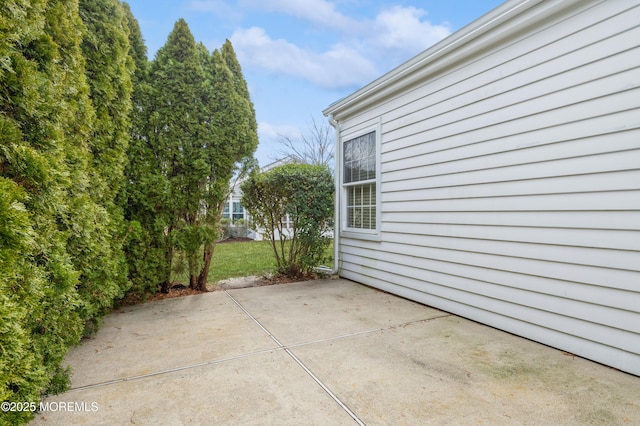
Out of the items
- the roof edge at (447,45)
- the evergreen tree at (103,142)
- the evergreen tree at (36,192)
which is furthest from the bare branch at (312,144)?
the evergreen tree at (36,192)

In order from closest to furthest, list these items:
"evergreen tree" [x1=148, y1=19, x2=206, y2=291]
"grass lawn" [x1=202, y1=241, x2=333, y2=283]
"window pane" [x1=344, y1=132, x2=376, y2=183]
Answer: "evergreen tree" [x1=148, y1=19, x2=206, y2=291]
"window pane" [x1=344, y1=132, x2=376, y2=183]
"grass lawn" [x1=202, y1=241, x2=333, y2=283]

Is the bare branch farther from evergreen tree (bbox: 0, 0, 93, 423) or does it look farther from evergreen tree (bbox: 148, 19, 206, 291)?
evergreen tree (bbox: 0, 0, 93, 423)

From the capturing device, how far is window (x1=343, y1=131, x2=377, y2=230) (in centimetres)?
486

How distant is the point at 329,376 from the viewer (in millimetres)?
2160

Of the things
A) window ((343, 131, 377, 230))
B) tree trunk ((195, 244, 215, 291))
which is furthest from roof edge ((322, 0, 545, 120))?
tree trunk ((195, 244, 215, 291))

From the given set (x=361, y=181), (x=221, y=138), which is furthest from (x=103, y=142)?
(x=361, y=181)

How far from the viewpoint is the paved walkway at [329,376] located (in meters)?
1.74

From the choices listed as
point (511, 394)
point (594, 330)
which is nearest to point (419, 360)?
point (511, 394)

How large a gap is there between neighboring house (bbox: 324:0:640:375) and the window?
501 mm

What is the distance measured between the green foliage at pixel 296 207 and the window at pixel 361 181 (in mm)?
368

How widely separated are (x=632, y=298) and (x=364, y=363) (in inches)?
75.0

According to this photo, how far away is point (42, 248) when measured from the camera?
5.86 feet

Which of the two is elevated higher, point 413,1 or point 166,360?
point 413,1

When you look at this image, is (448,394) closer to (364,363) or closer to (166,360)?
(364,363)
